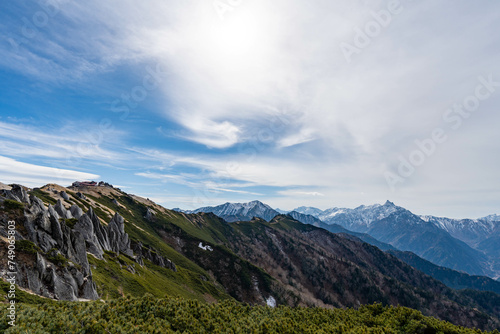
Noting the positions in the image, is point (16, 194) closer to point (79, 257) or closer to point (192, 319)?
point (79, 257)

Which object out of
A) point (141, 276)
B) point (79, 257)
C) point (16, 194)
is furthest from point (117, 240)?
point (79, 257)

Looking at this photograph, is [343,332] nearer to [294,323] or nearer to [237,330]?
[294,323]

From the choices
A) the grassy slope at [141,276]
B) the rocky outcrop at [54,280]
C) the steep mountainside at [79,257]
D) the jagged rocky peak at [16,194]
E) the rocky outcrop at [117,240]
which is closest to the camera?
the rocky outcrop at [54,280]

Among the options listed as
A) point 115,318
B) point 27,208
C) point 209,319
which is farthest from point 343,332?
point 27,208

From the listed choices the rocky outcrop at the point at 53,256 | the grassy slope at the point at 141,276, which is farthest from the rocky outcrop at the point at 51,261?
the grassy slope at the point at 141,276

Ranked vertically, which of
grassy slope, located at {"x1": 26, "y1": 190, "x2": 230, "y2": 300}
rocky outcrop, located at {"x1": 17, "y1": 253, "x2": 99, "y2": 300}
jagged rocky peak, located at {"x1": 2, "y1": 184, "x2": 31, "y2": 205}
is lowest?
grassy slope, located at {"x1": 26, "y1": 190, "x2": 230, "y2": 300}

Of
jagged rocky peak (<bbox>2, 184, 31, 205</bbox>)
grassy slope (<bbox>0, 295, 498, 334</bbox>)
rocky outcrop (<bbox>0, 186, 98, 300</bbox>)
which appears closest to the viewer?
grassy slope (<bbox>0, 295, 498, 334</bbox>)

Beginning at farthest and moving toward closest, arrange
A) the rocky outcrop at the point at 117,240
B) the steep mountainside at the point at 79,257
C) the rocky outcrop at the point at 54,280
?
the rocky outcrop at the point at 117,240 → the steep mountainside at the point at 79,257 → the rocky outcrop at the point at 54,280

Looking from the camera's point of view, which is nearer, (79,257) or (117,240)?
(79,257)

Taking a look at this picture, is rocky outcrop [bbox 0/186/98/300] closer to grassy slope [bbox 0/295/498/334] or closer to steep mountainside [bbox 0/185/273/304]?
steep mountainside [bbox 0/185/273/304]

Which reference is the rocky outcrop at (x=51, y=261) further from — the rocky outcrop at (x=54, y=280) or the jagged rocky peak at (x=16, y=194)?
the jagged rocky peak at (x=16, y=194)

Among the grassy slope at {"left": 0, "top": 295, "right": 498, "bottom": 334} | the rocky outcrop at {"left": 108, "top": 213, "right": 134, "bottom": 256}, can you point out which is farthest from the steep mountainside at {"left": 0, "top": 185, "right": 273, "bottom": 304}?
the grassy slope at {"left": 0, "top": 295, "right": 498, "bottom": 334}

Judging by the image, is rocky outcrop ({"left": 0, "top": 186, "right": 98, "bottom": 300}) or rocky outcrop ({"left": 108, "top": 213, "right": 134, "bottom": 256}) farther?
rocky outcrop ({"left": 108, "top": 213, "right": 134, "bottom": 256})

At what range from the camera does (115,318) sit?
20203 mm
